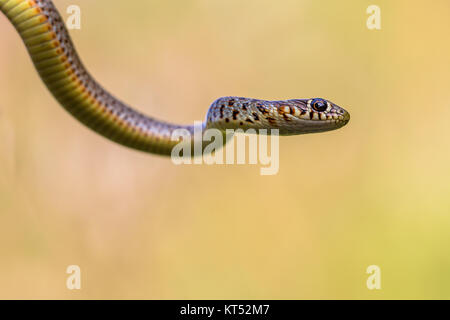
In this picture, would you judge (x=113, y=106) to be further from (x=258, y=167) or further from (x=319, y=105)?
(x=258, y=167)

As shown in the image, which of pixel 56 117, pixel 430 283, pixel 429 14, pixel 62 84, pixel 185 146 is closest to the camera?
pixel 62 84

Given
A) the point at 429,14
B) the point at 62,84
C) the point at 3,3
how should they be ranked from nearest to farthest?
the point at 3,3 → the point at 62,84 → the point at 429,14

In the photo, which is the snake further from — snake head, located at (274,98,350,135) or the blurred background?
the blurred background

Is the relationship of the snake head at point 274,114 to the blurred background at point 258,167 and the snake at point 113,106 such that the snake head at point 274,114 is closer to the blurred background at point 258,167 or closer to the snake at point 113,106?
the snake at point 113,106

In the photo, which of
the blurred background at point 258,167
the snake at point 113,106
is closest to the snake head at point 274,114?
the snake at point 113,106

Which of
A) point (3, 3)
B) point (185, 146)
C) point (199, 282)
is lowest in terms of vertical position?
point (199, 282)

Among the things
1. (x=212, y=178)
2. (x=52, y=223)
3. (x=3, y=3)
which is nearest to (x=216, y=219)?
(x=212, y=178)

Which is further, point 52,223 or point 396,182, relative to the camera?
point 396,182

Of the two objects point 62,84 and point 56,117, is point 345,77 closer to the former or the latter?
point 56,117

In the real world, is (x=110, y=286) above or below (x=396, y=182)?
below
